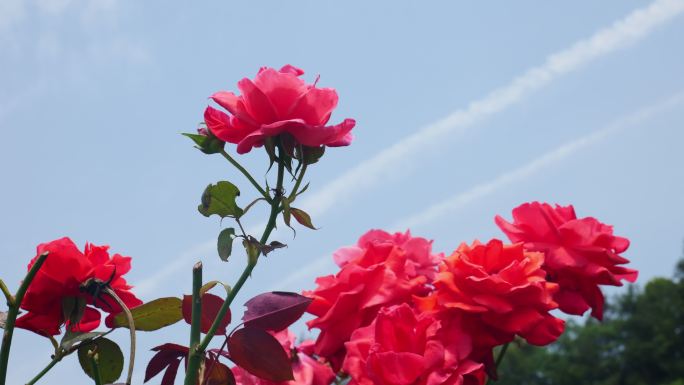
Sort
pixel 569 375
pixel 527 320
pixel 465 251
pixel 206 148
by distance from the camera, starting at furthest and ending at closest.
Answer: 1. pixel 569 375
2. pixel 465 251
3. pixel 527 320
4. pixel 206 148

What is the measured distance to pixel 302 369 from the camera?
1.51m

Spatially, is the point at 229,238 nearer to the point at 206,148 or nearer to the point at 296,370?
the point at 206,148

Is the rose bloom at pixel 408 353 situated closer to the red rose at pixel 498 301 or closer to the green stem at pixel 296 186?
the red rose at pixel 498 301

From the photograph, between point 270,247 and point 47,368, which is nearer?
point 270,247

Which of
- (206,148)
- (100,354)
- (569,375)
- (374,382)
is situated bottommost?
(374,382)

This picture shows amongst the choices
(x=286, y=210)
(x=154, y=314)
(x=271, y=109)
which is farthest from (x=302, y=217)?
(x=154, y=314)

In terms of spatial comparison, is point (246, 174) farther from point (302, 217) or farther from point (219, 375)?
point (219, 375)

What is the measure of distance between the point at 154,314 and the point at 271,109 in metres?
0.35

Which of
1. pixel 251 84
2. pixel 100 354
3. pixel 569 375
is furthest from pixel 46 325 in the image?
pixel 569 375

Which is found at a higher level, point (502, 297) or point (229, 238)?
point (229, 238)

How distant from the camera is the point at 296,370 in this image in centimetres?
150

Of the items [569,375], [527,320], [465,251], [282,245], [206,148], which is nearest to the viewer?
[282,245]

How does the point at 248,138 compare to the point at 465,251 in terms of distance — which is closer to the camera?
the point at 248,138

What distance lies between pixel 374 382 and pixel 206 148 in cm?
42
